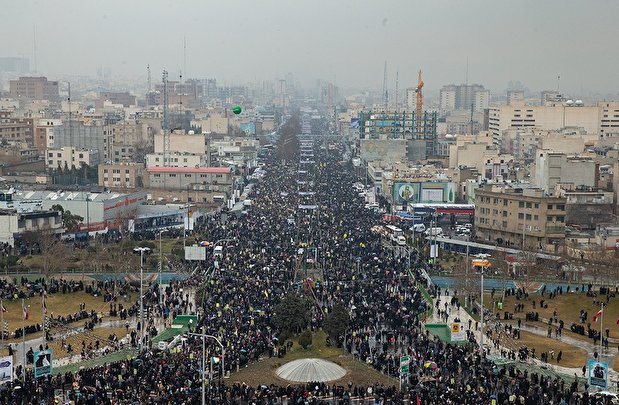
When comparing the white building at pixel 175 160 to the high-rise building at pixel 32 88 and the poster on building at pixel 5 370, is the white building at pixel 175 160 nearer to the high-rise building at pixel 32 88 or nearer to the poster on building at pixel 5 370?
the poster on building at pixel 5 370

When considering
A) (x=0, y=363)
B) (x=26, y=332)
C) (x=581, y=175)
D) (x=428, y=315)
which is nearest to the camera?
(x=0, y=363)

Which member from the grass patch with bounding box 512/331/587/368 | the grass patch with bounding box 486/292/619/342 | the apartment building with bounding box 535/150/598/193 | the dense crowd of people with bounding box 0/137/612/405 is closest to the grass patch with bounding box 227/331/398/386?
the dense crowd of people with bounding box 0/137/612/405

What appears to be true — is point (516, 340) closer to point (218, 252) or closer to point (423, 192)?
point (218, 252)

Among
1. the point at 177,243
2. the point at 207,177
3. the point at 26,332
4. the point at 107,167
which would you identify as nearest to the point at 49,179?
the point at 107,167

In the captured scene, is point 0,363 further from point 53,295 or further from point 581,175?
point 581,175

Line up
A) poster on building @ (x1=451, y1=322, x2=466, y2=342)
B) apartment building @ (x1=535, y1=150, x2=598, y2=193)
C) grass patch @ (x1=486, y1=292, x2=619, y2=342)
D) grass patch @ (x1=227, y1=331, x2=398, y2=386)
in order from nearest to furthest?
grass patch @ (x1=227, y1=331, x2=398, y2=386) < poster on building @ (x1=451, y1=322, x2=466, y2=342) < grass patch @ (x1=486, y1=292, x2=619, y2=342) < apartment building @ (x1=535, y1=150, x2=598, y2=193)

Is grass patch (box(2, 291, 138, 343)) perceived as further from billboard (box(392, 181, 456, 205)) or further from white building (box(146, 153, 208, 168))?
white building (box(146, 153, 208, 168))

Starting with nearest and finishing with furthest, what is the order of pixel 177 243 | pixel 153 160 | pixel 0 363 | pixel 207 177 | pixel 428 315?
pixel 0 363 → pixel 428 315 → pixel 177 243 → pixel 207 177 → pixel 153 160
